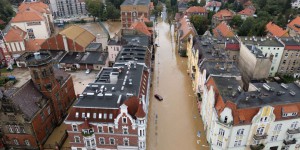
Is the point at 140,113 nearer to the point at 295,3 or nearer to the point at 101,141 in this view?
the point at 101,141

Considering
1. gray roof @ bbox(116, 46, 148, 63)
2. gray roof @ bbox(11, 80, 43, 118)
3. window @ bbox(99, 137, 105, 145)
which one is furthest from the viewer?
gray roof @ bbox(116, 46, 148, 63)

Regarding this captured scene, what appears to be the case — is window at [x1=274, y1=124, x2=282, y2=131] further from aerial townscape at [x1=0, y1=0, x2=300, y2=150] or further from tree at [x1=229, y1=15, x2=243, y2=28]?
tree at [x1=229, y1=15, x2=243, y2=28]

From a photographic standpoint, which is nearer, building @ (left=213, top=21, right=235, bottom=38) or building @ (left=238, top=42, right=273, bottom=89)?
building @ (left=238, top=42, right=273, bottom=89)

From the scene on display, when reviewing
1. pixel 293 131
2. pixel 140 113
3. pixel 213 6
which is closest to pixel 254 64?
pixel 293 131

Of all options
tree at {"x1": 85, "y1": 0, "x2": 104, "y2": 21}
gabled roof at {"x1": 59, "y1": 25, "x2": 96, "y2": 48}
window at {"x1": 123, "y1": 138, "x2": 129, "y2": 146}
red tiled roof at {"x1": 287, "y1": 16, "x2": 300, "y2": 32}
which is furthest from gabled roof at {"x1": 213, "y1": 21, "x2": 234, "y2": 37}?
tree at {"x1": 85, "y1": 0, "x2": 104, "y2": 21}

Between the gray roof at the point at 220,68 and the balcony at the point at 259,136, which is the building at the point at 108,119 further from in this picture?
the balcony at the point at 259,136

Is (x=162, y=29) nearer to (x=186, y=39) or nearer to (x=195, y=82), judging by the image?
(x=186, y=39)

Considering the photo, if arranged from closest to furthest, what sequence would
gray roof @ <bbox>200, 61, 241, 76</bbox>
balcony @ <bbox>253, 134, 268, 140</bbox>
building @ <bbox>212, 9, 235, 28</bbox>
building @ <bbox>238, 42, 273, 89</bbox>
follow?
balcony @ <bbox>253, 134, 268, 140</bbox> < gray roof @ <bbox>200, 61, 241, 76</bbox> < building @ <bbox>238, 42, 273, 89</bbox> < building @ <bbox>212, 9, 235, 28</bbox>
